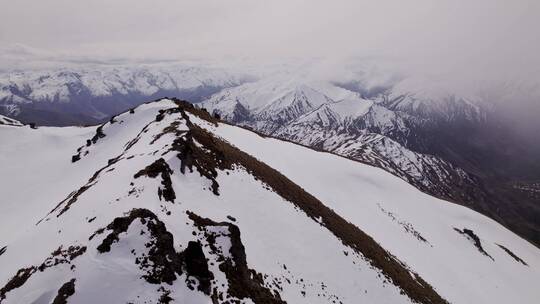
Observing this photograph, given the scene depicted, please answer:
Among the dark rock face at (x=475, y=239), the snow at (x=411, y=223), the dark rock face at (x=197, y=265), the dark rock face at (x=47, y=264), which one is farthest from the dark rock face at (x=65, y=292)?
the dark rock face at (x=475, y=239)

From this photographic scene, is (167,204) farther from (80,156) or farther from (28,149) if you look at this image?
(28,149)

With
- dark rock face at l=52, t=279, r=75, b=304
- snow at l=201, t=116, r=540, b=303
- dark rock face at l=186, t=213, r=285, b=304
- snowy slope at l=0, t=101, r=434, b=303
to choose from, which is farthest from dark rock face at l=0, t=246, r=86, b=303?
snow at l=201, t=116, r=540, b=303

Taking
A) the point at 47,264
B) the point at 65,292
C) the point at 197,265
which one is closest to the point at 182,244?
the point at 197,265

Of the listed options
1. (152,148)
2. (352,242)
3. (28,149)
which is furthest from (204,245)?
(28,149)

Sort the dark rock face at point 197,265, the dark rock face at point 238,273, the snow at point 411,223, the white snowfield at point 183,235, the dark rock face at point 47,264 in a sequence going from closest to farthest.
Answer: the white snowfield at point 183,235 < the dark rock face at point 47,264 < the dark rock face at point 197,265 < the dark rock face at point 238,273 < the snow at point 411,223

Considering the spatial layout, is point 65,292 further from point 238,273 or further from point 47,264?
point 238,273

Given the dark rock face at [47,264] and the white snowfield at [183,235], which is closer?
the white snowfield at [183,235]

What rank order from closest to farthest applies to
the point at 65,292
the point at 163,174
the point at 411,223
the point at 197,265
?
the point at 65,292, the point at 197,265, the point at 163,174, the point at 411,223

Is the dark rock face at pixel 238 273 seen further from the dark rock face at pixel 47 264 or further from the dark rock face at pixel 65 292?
the dark rock face at pixel 47 264
